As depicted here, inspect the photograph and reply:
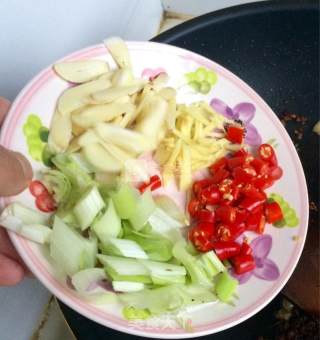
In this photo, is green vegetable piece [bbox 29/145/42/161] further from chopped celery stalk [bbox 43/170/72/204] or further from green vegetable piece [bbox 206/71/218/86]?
green vegetable piece [bbox 206/71/218/86]

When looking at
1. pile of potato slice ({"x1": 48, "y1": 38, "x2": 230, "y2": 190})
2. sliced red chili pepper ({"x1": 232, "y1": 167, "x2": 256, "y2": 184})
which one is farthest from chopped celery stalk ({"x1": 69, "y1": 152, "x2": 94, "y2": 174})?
sliced red chili pepper ({"x1": 232, "y1": 167, "x2": 256, "y2": 184})

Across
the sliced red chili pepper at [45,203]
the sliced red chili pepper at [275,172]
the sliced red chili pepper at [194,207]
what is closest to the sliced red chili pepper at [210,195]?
the sliced red chili pepper at [194,207]

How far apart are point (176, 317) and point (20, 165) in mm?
279

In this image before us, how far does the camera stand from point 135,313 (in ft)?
2.07

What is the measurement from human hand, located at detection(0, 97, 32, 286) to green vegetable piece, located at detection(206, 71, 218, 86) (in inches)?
12.8

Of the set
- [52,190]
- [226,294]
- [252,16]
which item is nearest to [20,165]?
[52,190]

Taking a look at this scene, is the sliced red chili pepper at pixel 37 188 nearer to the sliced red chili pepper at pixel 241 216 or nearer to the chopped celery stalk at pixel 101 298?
the chopped celery stalk at pixel 101 298

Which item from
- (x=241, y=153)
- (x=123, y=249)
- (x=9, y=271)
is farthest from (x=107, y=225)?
(x=241, y=153)

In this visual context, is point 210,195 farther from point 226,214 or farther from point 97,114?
point 97,114

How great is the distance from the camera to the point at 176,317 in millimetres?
A: 655

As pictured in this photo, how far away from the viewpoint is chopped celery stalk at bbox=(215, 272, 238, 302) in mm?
680

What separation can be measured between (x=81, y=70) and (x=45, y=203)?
197 mm

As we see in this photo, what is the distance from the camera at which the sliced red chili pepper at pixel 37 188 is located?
0.65m

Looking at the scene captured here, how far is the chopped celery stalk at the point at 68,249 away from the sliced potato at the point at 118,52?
0.26 meters
